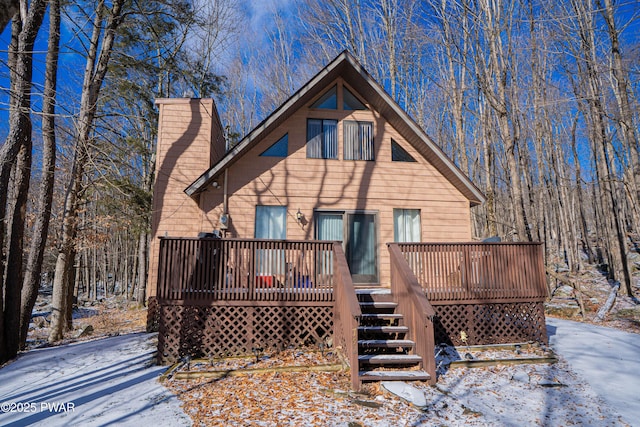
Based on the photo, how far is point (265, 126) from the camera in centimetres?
900

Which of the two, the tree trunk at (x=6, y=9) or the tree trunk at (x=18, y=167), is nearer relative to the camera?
the tree trunk at (x=6, y=9)

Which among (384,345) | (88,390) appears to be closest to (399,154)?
(384,345)

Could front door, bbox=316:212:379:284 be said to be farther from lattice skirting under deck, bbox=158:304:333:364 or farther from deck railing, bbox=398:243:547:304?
lattice skirting under deck, bbox=158:304:333:364

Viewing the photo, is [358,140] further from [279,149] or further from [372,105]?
[279,149]

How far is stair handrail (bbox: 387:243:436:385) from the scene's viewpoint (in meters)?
5.50

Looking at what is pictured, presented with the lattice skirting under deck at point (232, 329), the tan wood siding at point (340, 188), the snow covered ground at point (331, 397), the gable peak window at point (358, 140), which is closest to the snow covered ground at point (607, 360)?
the snow covered ground at point (331, 397)

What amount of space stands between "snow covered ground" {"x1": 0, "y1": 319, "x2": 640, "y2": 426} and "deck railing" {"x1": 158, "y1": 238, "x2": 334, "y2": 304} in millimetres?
1529

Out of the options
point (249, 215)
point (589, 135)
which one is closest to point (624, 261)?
point (589, 135)

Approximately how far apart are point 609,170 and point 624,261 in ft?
15.5

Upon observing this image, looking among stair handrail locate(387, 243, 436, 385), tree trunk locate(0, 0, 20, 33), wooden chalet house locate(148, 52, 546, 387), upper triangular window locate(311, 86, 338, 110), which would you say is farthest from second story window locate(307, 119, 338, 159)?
tree trunk locate(0, 0, 20, 33)

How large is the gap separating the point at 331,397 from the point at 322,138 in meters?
6.78

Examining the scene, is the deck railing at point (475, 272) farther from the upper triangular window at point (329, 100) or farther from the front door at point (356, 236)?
the upper triangular window at point (329, 100)

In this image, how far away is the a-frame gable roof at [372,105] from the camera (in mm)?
8906

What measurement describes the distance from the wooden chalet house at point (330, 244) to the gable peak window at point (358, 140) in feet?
0.10
